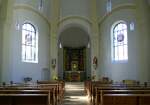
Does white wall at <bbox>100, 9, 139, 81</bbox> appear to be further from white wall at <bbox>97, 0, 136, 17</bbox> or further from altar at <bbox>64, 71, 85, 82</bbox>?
altar at <bbox>64, 71, 85, 82</bbox>

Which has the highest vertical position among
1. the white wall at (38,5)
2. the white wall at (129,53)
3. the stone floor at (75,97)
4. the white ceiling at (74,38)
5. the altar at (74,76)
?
the white wall at (38,5)

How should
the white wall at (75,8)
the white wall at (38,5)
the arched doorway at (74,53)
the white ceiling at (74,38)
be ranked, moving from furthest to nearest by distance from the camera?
the white ceiling at (74,38) → the arched doorway at (74,53) → the white wall at (75,8) → the white wall at (38,5)

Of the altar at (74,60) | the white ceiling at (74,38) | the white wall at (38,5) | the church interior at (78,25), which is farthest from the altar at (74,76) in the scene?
the white wall at (38,5)

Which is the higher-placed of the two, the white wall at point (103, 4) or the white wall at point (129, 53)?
the white wall at point (103, 4)

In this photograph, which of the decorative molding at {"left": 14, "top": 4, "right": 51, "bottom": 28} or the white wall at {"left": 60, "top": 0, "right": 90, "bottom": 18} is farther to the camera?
the white wall at {"left": 60, "top": 0, "right": 90, "bottom": 18}

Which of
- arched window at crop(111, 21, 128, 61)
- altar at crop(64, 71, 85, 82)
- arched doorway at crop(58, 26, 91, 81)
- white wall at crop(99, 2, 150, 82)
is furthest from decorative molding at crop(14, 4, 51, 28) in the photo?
altar at crop(64, 71, 85, 82)

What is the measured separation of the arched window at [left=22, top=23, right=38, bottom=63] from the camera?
22.2 m

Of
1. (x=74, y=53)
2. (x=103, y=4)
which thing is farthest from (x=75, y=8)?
(x=74, y=53)

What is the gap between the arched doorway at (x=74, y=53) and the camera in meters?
31.7

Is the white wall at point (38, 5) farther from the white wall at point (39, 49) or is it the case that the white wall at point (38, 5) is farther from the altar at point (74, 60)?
the altar at point (74, 60)

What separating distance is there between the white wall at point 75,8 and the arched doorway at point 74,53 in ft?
25.2

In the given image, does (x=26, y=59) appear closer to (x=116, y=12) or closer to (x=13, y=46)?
(x=13, y=46)

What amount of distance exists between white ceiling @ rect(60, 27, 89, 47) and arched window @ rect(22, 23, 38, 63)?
8875 millimetres

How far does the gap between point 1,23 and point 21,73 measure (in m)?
5.11
